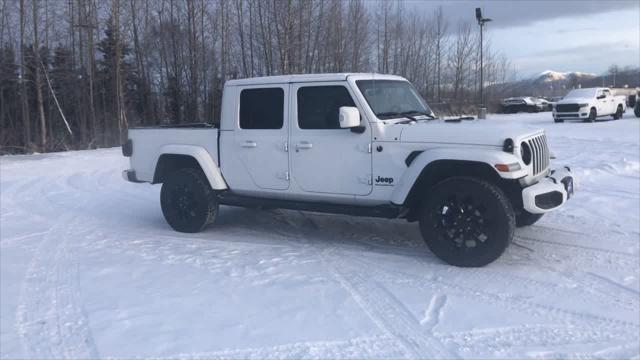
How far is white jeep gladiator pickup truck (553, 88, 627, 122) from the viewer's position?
2615cm

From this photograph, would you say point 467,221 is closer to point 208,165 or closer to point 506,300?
point 506,300

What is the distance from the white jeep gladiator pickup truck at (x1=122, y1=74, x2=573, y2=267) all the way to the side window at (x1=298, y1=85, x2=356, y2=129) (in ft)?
0.04

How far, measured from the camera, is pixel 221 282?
5441 mm

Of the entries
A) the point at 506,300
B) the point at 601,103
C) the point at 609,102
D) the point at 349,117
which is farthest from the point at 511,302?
the point at 609,102

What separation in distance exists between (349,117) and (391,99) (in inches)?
36.5

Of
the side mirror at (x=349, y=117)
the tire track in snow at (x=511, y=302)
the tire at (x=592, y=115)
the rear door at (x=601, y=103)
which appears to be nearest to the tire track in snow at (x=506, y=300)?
the tire track in snow at (x=511, y=302)

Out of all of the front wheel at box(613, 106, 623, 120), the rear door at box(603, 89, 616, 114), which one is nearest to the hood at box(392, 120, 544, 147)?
the rear door at box(603, 89, 616, 114)

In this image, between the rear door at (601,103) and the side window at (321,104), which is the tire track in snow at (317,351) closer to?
the side window at (321,104)

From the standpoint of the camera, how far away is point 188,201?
7.41m

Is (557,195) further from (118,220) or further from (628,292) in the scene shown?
(118,220)

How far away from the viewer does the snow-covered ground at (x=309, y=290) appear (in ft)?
13.4

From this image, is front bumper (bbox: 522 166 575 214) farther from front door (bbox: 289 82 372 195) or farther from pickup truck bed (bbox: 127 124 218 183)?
pickup truck bed (bbox: 127 124 218 183)

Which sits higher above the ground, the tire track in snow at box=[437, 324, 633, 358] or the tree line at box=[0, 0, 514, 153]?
the tree line at box=[0, 0, 514, 153]

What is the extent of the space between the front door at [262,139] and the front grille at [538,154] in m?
2.60
